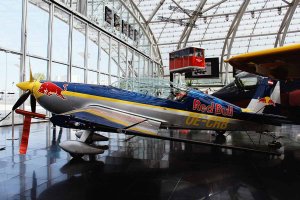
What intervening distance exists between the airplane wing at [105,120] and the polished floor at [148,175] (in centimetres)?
79

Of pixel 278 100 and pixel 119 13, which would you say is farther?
pixel 119 13

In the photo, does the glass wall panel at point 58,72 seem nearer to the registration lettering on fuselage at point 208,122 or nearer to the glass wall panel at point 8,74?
the glass wall panel at point 8,74

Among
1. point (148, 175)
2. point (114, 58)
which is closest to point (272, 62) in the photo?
point (148, 175)

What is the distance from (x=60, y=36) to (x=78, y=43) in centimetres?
176

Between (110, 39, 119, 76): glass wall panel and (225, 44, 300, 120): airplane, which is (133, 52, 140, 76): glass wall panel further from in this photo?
(225, 44, 300, 120): airplane

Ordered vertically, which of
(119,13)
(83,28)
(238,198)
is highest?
(119,13)

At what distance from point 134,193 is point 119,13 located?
23.0 meters

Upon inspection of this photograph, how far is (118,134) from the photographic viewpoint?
10062 mm

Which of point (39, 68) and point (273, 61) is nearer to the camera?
point (273, 61)

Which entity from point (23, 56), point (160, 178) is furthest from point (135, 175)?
point (23, 56)

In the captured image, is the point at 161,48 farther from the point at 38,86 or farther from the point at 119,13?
the point at 38,86

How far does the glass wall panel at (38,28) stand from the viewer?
12812 mm

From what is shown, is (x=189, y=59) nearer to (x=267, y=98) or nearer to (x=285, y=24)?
(x=285, y=24)

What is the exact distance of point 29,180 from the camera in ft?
13.6
